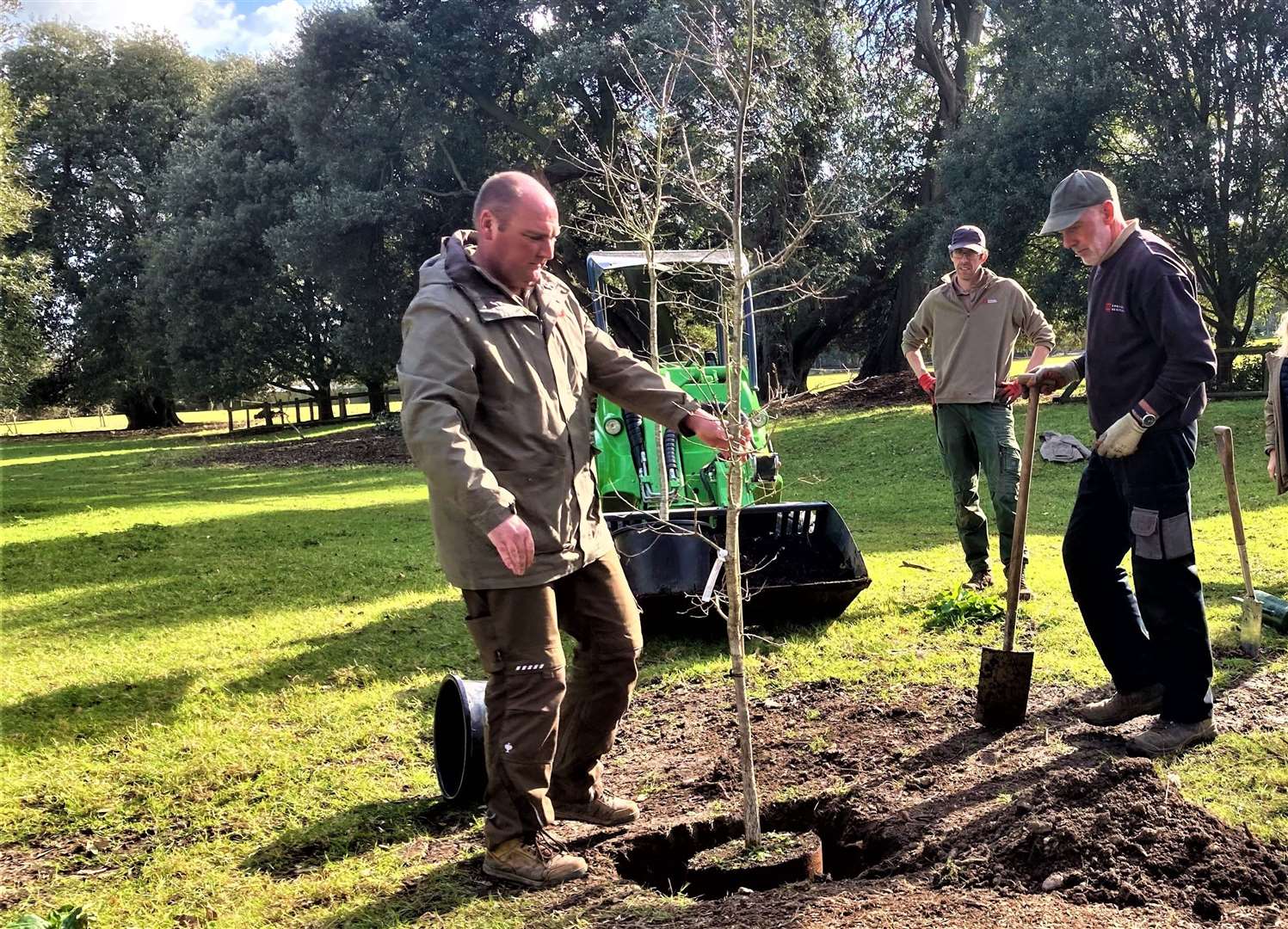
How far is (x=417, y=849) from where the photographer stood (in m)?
3.71

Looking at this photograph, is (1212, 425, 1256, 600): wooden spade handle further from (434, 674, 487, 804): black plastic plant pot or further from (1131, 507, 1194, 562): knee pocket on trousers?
(434, 674, 487, 804): black plastic plant pot

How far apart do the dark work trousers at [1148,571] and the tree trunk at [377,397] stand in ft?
100

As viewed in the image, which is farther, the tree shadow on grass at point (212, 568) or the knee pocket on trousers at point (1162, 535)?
the tree shadow on grass at point (212, 568)

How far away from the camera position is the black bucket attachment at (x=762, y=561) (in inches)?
236

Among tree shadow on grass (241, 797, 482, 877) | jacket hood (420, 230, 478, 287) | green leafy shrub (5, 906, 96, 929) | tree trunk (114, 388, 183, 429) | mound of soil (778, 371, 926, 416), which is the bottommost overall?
tree shadow on grass (241, 797, 482, 877)

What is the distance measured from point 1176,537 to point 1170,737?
2.56 ft

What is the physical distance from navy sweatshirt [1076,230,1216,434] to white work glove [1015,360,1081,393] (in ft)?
0.89

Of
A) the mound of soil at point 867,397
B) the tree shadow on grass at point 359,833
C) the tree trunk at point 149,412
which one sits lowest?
the tree shadow on grass at point 359,833

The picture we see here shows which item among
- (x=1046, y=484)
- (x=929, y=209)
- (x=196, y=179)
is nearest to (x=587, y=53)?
(x=929, y=209)

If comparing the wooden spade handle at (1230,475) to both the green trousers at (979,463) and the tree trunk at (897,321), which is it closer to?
the green trousers at (979,463)

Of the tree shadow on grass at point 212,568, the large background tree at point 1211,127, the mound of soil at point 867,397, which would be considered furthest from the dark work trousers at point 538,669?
the large background tree at point 1211,127

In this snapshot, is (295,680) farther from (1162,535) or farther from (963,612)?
(1162,535)

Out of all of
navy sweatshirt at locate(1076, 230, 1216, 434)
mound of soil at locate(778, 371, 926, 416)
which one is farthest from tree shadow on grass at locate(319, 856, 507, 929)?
mound of soil at locate(778, 371, 926, 416)

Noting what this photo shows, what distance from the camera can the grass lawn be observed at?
3.59 m
